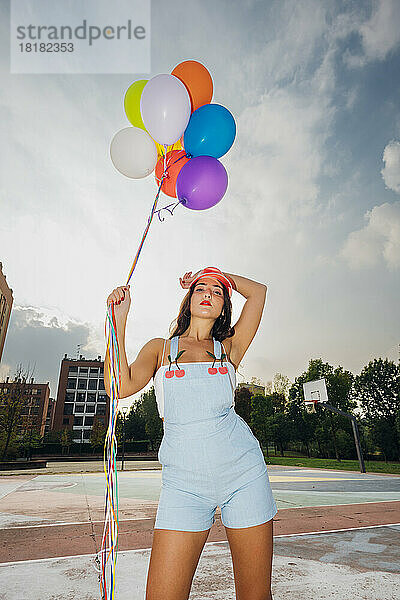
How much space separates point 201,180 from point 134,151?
678mm

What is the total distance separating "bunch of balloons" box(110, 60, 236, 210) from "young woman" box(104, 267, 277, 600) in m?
1.32

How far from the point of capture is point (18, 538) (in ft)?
12.2

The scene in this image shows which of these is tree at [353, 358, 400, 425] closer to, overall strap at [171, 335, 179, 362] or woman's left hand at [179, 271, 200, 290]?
woman's left hand at [179, 271, 200, 290]

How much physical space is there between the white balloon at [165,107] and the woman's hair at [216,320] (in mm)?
1495

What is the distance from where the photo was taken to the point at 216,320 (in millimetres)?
1864

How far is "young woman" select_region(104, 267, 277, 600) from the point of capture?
1.23 meters

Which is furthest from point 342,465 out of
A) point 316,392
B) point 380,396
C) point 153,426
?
point 153,426

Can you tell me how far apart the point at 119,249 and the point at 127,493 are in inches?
219

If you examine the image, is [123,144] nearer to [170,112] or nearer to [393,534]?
[170,112]

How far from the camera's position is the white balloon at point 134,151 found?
280cm

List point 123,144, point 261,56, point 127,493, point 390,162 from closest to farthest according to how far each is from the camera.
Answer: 1. point 123,144
2. point 261,56
3. point 127,493
4. point 390,162

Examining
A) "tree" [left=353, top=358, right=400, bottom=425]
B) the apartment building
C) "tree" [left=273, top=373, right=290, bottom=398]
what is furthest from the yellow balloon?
the apartment building

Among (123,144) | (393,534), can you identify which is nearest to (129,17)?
(123,144)

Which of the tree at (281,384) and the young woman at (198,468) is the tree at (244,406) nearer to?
the tree at (281,384)
